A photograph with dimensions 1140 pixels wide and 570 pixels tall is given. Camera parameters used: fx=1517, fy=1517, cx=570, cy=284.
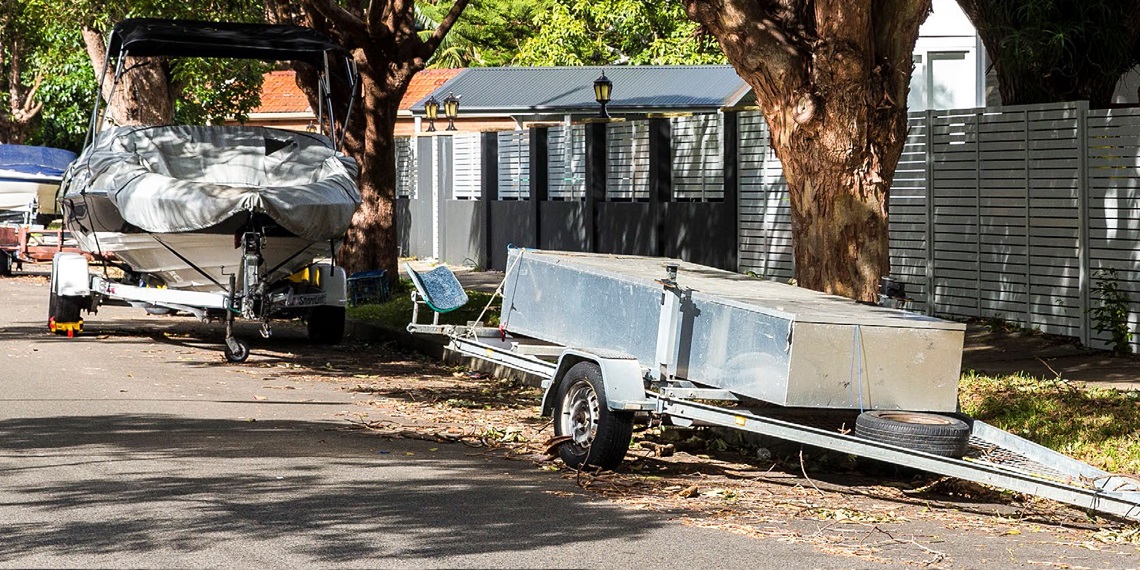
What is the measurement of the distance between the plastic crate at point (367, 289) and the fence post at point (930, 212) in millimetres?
6845

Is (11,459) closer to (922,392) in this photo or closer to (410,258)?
(922,392)

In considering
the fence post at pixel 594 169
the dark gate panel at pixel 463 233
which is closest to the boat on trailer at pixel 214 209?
the fence post at pixel 594 169

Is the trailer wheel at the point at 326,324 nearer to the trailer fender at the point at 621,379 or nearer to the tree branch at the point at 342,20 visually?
the tree branch at the point at 342,20

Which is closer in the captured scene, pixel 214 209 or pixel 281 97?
pixel 214 209

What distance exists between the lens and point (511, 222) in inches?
986

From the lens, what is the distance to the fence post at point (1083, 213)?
13.6 meters

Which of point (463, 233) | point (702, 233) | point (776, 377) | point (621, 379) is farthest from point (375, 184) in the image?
point (776, 377)

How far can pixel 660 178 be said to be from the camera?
20.5m

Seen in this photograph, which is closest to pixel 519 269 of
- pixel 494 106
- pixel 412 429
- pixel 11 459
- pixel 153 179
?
pixel 412 429

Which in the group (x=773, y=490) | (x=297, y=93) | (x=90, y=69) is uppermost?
(x=297, y=93)

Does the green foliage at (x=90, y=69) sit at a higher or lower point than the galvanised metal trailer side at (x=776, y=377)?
higher

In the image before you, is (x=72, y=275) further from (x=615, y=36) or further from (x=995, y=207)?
(x=615, y=36)

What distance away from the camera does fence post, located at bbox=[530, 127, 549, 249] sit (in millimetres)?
23922

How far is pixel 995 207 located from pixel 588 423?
7.64 m
